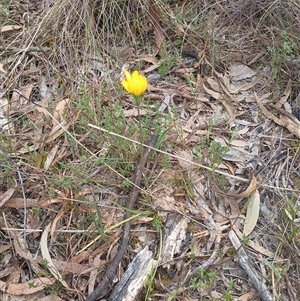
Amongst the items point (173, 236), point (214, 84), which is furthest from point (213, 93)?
point (173, 236)

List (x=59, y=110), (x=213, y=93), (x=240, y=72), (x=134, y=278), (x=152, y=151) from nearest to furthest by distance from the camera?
(x=134, y=278)
(x=152, y=151)
(x=59, y=110)
(x=213, y=93)
(x=240, y=72)

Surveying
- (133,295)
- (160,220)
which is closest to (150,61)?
(160,220)

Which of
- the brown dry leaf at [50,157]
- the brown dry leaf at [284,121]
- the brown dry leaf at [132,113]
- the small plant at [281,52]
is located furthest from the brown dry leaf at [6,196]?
the small plant at [281,52]

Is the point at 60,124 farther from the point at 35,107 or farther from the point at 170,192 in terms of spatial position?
the point at 170,192

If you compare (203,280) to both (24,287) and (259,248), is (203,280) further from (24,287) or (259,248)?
(24,287)

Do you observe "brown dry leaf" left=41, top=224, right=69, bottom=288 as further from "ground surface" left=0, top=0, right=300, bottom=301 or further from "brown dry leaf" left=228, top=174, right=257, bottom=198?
"brown dry leaf" left=228, top=174, right=257, bottom=198

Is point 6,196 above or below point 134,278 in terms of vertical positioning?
above

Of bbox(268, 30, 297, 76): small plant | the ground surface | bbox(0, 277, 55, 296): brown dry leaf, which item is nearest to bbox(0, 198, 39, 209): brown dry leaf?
the ground surface

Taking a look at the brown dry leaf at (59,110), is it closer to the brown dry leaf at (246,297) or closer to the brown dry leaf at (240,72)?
the brown dry leaf at (240,72)
